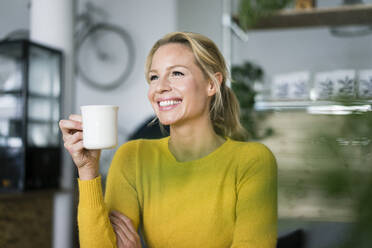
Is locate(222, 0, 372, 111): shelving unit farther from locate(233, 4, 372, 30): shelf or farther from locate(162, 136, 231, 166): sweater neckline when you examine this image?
locate(162, 136, 231, 166): sweater neckline

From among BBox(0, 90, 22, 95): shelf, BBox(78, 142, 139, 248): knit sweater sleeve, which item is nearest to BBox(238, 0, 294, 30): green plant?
BBox(0, 90, 22, 95): shelf

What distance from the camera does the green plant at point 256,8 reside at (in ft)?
8.01

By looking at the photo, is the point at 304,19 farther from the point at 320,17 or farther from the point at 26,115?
the point at 26,115

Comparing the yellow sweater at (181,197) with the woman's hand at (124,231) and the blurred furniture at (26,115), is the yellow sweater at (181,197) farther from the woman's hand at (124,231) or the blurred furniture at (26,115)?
the blurred furniture at (26,115)

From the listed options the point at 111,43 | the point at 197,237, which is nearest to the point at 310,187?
the point at 197,237

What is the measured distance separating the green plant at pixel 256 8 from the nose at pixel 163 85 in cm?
168

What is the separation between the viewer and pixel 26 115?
273 cm

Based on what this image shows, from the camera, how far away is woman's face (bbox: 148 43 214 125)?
2.96ft

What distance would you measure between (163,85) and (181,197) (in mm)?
247

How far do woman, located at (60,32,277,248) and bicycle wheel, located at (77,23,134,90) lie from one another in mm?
3056

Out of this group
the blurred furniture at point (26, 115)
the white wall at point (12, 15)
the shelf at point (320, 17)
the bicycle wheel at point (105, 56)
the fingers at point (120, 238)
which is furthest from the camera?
the white wall at point (12, 15)

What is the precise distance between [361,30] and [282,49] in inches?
19.7

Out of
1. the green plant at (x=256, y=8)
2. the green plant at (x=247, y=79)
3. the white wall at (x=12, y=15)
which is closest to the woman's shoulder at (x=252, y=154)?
the green plant at (x=247, y=79)

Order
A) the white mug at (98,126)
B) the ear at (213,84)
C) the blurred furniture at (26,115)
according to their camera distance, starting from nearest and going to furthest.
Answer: the white mug at (98,126) → the ear at (213,84) → the blurred furniture at (26,115)
